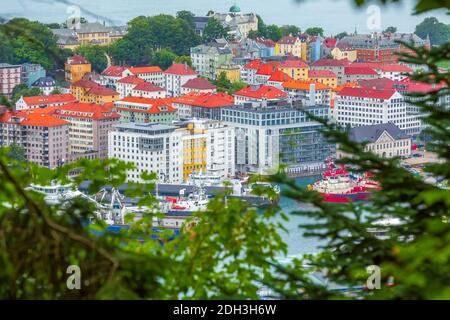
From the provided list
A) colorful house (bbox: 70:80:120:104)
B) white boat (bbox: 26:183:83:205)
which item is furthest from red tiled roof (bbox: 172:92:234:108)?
white boat (bbox: 26:183:83:205)

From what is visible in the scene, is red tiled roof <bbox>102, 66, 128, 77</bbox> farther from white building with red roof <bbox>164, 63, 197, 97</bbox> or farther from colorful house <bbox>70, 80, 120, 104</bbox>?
colorful house <bbox>70, 80, 120, 104</bbox>

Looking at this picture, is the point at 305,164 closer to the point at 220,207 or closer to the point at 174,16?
the point at 174,16

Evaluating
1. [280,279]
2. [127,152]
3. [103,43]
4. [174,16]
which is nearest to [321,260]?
[280,279]

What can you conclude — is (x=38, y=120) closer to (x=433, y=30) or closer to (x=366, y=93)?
(x=366, y=93)

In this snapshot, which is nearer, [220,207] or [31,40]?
[31,40]

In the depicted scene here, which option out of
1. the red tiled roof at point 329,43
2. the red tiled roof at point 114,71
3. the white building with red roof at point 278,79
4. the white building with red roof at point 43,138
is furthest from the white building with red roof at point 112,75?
the red tiled roof at point 329,43

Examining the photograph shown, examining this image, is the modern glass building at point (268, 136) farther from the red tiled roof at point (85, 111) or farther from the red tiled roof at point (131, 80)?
the red tiled roof at point (131, 80)
